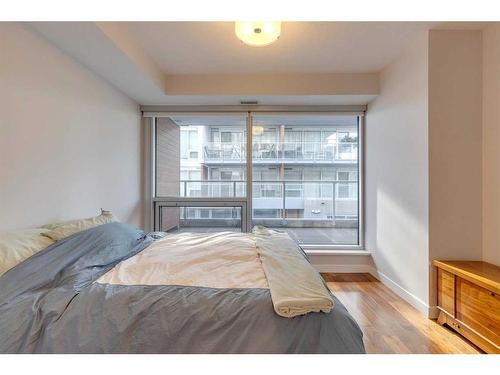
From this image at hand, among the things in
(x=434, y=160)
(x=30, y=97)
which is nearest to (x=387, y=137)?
(x=434, y=160)

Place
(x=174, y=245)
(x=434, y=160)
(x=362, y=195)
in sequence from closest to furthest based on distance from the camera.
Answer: (x=174, y=245) < (x=434, y=160) < (x=362, y=195)

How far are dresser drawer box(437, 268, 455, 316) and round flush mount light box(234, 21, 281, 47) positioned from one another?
2314mm

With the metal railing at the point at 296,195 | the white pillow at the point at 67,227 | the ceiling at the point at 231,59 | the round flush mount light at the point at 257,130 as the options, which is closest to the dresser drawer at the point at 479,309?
the metal railing at the point at 296,195

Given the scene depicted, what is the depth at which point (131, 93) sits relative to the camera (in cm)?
313

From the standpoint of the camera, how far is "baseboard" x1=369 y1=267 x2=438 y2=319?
2.25 m

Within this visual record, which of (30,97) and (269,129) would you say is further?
(269,129)

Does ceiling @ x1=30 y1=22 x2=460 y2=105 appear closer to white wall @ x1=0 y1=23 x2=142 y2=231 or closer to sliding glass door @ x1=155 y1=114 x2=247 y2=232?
white wall @ x1=0 y1=23 x2=142 y2=231

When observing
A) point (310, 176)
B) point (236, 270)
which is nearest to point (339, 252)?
point (310, 176)

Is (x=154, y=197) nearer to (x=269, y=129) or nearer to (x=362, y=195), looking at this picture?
(x=269, y=129)

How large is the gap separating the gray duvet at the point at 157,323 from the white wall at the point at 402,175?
1.69 meters

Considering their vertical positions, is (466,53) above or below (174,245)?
above

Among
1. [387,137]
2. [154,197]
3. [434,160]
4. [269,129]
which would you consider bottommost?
[154,197]
